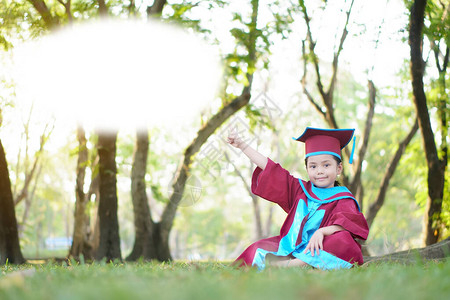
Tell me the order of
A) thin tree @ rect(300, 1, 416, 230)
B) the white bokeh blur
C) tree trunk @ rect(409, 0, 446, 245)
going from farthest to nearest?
thin tree @ rect(300, 1, 416, 230) < the white bokeh blur < tree trunk @ rect(409, 0, 446, 245)

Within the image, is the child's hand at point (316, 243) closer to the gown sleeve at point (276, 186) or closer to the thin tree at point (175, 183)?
the gown sleeve at point (276, 186)

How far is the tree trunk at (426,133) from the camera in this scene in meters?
6.43

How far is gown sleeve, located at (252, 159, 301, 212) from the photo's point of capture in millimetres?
4094

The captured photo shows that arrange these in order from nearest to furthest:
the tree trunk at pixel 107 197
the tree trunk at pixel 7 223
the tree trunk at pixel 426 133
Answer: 1. the tree trunk at pixel 7 223
2. the tree trunk at pixel 426 133
3. the tree trunk at pixel 107 197

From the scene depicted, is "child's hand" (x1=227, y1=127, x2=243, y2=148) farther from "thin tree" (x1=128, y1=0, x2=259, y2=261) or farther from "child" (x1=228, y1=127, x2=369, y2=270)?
"thin tree" (x1=128, y1=0, x2=259, y2=261)

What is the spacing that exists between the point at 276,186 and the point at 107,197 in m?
4.10

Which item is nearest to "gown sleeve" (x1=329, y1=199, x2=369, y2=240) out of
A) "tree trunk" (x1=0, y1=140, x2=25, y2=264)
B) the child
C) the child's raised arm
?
the child

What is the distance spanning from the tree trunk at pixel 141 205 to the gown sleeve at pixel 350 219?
215 inches

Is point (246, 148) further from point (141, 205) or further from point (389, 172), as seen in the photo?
point (389, 172)

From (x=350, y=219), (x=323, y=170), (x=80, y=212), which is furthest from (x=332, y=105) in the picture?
(x=350, y=219)

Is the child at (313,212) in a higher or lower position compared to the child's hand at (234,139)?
lower

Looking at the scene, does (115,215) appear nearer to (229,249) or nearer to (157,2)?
(157,2)

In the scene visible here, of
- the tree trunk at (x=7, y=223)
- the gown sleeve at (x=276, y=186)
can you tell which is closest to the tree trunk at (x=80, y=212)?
the tree trunk at (x=7, y=223)

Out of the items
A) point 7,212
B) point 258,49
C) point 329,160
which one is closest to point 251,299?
point 329,160
